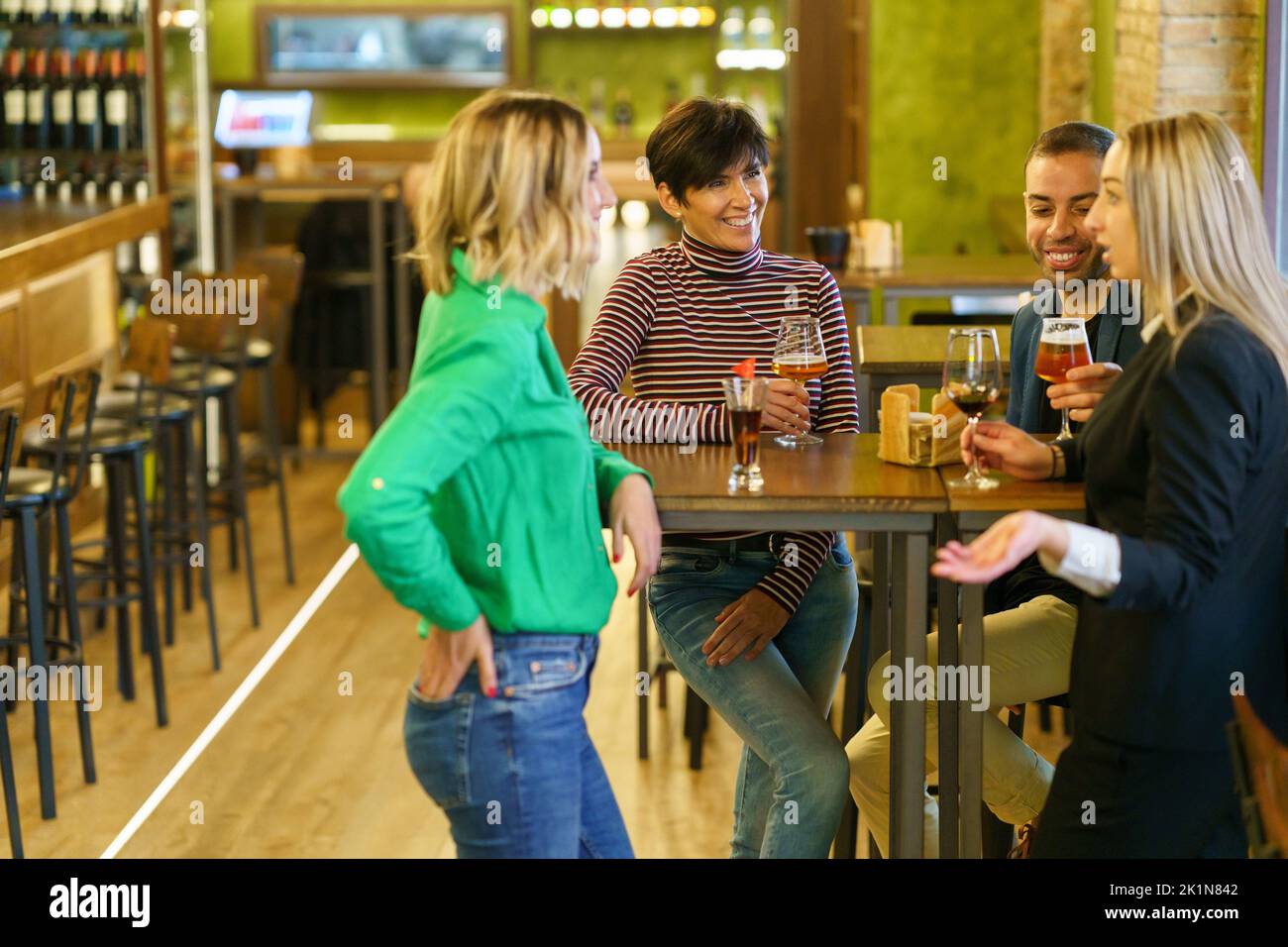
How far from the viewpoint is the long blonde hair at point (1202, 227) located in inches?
77.7

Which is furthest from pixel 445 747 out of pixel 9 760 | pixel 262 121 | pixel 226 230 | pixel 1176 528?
pixel 262 121

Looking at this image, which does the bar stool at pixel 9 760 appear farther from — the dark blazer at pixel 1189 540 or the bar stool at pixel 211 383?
the dark blazer at pixel 1189 540

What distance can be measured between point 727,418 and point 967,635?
1.72 feet

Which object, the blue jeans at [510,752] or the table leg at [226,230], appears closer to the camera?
the blue jeans at [510,752]

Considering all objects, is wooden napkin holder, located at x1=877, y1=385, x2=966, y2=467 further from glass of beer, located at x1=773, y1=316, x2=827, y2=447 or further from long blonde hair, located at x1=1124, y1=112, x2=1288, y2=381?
long blonde hair, located at x1=1124, y1=112, x2=1288, y2=381

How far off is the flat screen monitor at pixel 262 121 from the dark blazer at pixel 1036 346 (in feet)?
20.0

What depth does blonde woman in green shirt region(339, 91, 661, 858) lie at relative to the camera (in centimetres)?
191

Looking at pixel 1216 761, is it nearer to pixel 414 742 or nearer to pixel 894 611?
pixel 894 611

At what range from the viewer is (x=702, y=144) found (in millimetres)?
2645

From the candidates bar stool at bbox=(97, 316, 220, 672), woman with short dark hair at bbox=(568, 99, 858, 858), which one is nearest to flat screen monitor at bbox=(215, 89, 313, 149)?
bar stool at bbox=(97, 316, 220, 672)

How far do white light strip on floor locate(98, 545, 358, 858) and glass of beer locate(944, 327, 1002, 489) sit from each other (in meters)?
1.88

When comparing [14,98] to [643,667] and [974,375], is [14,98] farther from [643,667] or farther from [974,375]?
[974,375]

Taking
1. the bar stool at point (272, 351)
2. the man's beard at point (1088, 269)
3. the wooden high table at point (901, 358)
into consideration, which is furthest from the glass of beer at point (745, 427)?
the bar stool at point (272, 351)
